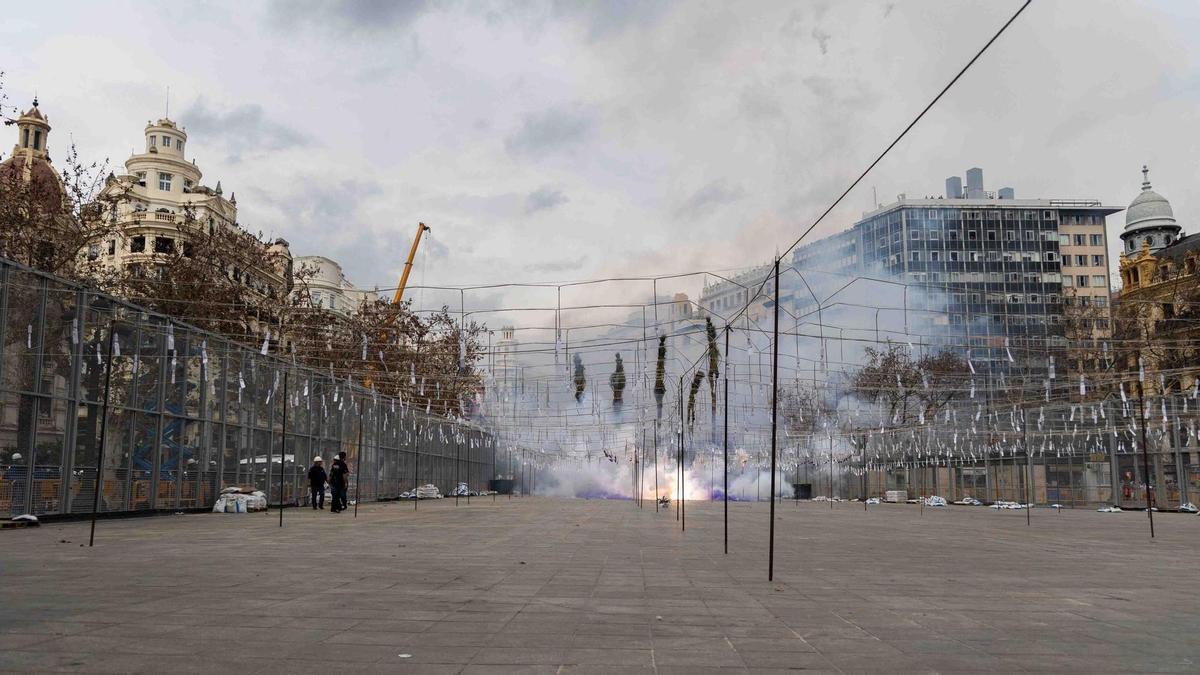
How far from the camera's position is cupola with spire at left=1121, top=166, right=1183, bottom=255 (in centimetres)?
9831

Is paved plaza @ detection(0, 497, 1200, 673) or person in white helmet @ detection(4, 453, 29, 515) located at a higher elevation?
person in white helmet @ detection(4, 453, 29, 515)

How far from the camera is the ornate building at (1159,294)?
43375 mm

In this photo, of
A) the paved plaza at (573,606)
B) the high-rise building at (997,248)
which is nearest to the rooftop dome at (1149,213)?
the high-rise building at (997,248)

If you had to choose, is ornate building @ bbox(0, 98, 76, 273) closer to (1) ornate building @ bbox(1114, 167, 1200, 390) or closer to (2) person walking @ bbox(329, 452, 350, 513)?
(2) person walking @ bbox(329, 452, 350, 513)

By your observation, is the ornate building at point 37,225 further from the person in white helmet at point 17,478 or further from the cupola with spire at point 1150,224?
the cupola with spire at point 1150,224

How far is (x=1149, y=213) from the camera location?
100 m

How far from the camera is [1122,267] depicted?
283ft

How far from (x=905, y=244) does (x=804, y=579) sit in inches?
4645

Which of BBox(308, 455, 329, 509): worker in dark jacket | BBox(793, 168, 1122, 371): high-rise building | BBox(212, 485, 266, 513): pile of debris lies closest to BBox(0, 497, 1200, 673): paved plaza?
BBox(212, 485, 266, 513): pile of debris

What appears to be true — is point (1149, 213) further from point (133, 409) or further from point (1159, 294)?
point (133, 409)

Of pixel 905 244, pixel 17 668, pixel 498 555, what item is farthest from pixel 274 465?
pixel 905 244

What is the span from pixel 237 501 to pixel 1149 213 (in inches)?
3993

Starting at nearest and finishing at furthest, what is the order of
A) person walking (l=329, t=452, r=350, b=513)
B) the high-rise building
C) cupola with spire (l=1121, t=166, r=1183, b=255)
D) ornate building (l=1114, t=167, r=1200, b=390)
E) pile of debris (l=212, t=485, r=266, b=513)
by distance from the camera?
pile of debris (l=212, t=485, r=266, b=513), person walking (l=329, t=452, r=350, b=513), ornate building (l=1114, t=167, r=1200, b=390), cupola with spire (l=1121, t=166, r=1183, b=255), the high-rise building

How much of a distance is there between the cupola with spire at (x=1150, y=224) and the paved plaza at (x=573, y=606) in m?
94.1
